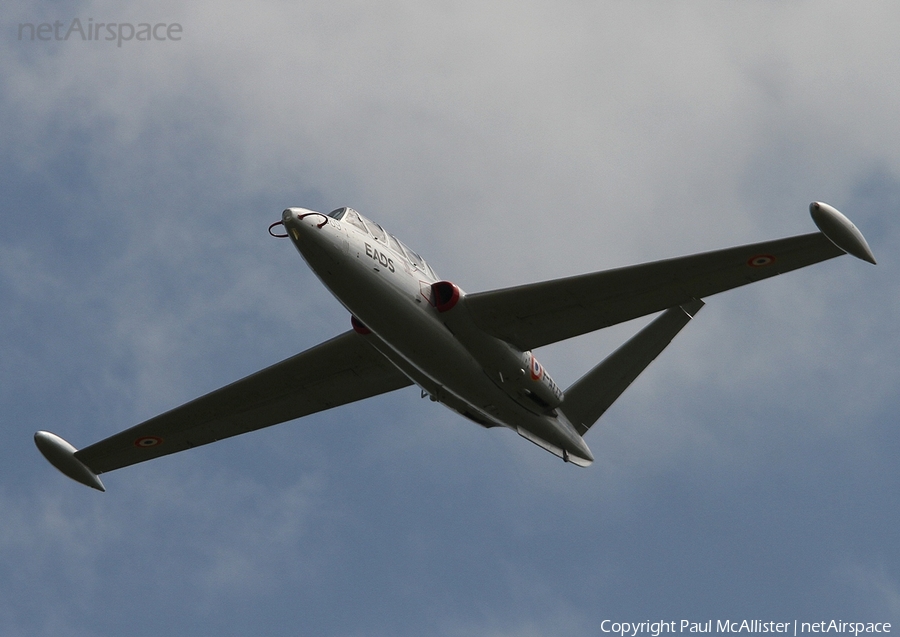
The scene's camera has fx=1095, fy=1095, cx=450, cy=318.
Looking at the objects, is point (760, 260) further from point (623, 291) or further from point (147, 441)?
point (147, 441)

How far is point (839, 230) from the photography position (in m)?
26.2

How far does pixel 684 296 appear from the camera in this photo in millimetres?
28859

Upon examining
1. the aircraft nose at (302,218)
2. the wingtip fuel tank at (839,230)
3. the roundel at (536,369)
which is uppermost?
the aircraft nose at (302,218)

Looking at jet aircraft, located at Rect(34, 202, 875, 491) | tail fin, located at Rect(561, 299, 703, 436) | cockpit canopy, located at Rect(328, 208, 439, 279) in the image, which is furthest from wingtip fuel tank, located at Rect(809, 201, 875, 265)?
cockpit canopy, located at Rect(328, 208, 439, 279)

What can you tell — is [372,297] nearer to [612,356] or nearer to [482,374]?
[482,374]

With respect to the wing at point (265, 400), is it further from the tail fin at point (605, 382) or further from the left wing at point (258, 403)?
the tail fin at point (605, 382)

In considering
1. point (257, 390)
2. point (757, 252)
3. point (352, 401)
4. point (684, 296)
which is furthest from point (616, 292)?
point (257, 390)

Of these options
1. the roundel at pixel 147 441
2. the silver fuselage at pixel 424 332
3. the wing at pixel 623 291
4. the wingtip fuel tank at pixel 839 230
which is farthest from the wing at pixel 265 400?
the wingtip fuel tank at pixel 839 230

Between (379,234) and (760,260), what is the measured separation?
9.79 metres

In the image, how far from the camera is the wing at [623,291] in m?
27.7

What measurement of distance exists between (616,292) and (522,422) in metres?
5.26

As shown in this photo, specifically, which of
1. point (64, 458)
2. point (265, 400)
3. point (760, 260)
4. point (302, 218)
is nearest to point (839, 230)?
point (760, 260)

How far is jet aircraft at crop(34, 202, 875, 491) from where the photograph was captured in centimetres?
2744

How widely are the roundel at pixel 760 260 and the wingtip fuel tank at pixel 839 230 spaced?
170 cm
